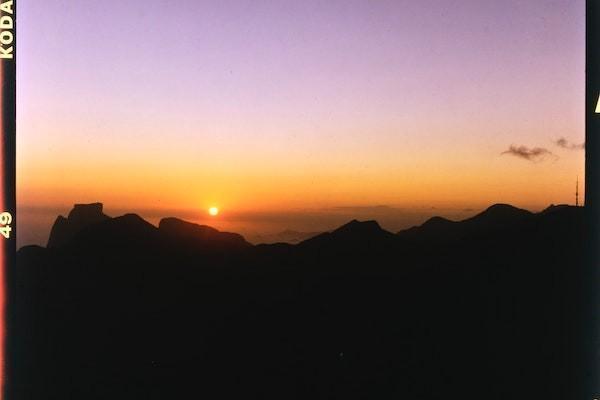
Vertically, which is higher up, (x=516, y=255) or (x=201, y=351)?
(x=516, y=255)

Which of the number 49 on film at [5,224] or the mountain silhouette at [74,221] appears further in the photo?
the mountain silhouette at [74,221]

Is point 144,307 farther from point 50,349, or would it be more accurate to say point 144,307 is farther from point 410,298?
point 410,298

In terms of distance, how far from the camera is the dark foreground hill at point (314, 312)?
3770 millimetres

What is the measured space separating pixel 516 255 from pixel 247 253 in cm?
270

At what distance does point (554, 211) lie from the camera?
427cm

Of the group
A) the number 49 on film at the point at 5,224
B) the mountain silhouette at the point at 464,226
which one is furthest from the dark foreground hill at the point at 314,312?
the number 49 on film at the point at 5,224

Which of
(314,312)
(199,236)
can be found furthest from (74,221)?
(314,312)

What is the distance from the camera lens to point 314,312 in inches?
242

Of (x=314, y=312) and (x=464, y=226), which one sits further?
(x=464, y=226)

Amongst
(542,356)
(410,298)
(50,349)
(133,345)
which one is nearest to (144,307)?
(133,345)

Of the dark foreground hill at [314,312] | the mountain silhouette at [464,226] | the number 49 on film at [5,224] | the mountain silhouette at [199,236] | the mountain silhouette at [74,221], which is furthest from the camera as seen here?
the mountain silhouette at [199,236]

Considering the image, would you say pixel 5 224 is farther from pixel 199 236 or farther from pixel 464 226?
pixel 464 226

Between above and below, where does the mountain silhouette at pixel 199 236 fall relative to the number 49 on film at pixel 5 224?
below

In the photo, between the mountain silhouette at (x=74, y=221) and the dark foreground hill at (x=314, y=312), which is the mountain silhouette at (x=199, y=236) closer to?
the dark foreground hill at (x=314, y=312)
